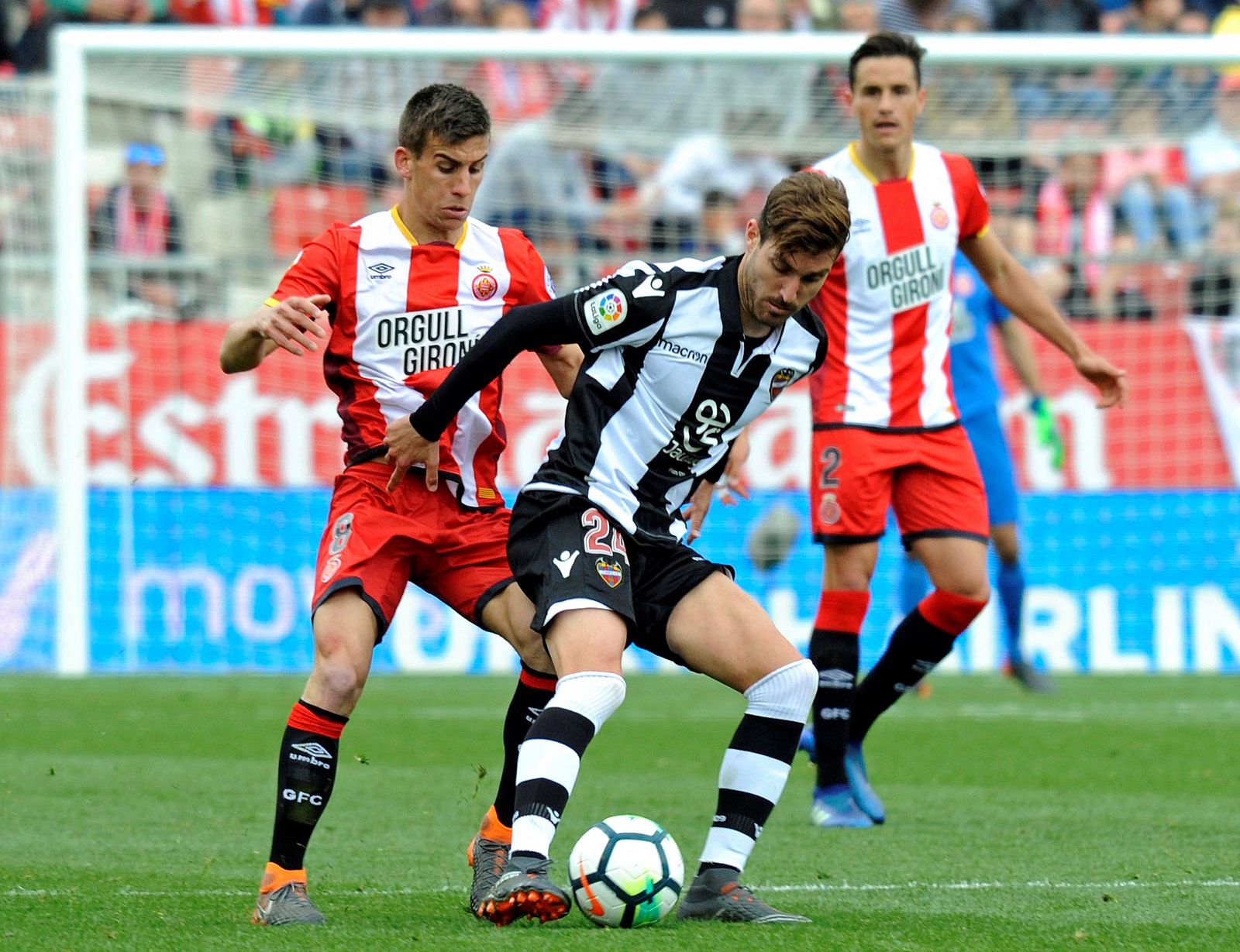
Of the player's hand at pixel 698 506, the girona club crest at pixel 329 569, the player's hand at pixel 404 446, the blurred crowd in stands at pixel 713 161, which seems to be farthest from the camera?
the blurred crowd in stands at pixel 713 161

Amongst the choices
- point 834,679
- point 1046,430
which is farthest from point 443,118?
point 1046,430

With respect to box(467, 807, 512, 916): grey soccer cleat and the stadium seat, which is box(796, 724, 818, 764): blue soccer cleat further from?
the stadium seat

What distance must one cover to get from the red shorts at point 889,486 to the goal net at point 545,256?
16.4 ft

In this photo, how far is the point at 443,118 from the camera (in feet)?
15.4

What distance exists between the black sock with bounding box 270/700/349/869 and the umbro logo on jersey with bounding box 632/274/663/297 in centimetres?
119

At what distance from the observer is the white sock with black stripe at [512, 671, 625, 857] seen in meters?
4.10

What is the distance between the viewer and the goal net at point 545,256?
444 inches

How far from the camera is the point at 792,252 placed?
14.1 ft

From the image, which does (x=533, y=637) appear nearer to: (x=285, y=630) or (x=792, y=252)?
(x=792, y=252)

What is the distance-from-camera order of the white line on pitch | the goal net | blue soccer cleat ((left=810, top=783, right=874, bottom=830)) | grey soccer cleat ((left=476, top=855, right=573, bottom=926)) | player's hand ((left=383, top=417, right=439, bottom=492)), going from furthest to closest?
1. the goal net
2. blue soccer cleat ((left=810, top=783, right=874, bottom=830))
3. the white line on pitch
4. player's hand ((left=383, top=417, right=439, bottom=492))
5. grey soccer cleat ((left=476, top=855, right=573, bottom=926))

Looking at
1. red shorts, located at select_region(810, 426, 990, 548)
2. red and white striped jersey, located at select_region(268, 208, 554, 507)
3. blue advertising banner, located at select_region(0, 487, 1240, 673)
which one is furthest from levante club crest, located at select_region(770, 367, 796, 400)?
blue advertising banner, located at select_region(0, 487, 1240, 673)

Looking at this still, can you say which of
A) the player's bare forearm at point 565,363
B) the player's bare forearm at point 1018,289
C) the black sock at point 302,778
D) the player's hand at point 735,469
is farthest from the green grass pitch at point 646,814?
the player's bare forearm at point 1018,289

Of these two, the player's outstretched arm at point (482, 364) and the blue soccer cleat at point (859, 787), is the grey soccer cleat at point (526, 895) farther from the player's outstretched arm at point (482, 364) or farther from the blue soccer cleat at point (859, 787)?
the blue soccer cleat at point (859, 787)

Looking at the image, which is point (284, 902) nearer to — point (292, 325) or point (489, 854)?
point (489, 854)
